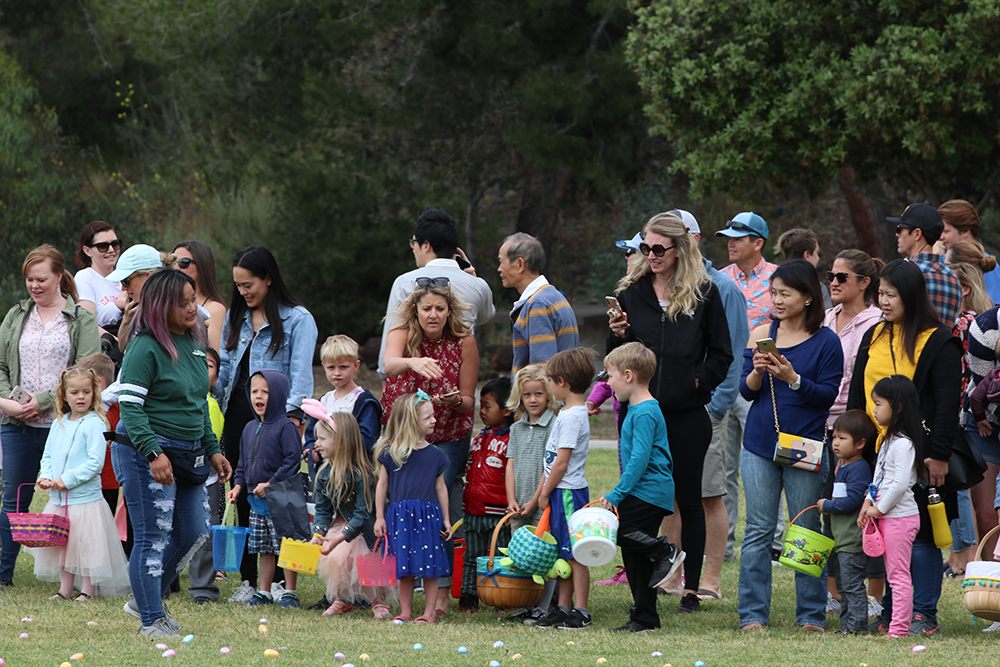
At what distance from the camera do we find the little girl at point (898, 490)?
5.17 metres

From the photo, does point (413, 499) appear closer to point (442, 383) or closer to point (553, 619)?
point (442, 383)

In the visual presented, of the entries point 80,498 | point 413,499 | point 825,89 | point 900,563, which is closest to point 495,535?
point 413,499

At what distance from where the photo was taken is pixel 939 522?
5258mm

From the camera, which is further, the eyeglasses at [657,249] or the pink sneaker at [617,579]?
the pink sneaker at [617,579]

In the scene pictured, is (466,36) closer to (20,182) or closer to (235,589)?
(20,182)

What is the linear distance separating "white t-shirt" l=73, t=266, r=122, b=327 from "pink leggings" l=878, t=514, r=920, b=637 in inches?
204

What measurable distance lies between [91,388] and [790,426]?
4007 mm

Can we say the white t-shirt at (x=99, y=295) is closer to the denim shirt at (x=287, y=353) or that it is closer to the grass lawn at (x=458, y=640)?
the denim shirt at (x=287, y=353)

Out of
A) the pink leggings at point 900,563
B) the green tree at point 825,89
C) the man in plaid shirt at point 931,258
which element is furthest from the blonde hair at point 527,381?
the green tree at point 825,89

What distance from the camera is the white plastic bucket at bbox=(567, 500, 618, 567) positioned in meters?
5.08

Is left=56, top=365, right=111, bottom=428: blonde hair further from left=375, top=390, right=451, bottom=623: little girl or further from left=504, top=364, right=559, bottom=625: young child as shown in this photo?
left=504, top=364, right=559, bottom=625: young child

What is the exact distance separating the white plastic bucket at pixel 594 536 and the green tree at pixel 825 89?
27.7 ft

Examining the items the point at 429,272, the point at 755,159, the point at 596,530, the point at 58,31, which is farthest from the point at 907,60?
the point at 58,31

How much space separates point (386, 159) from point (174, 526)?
14.3m
